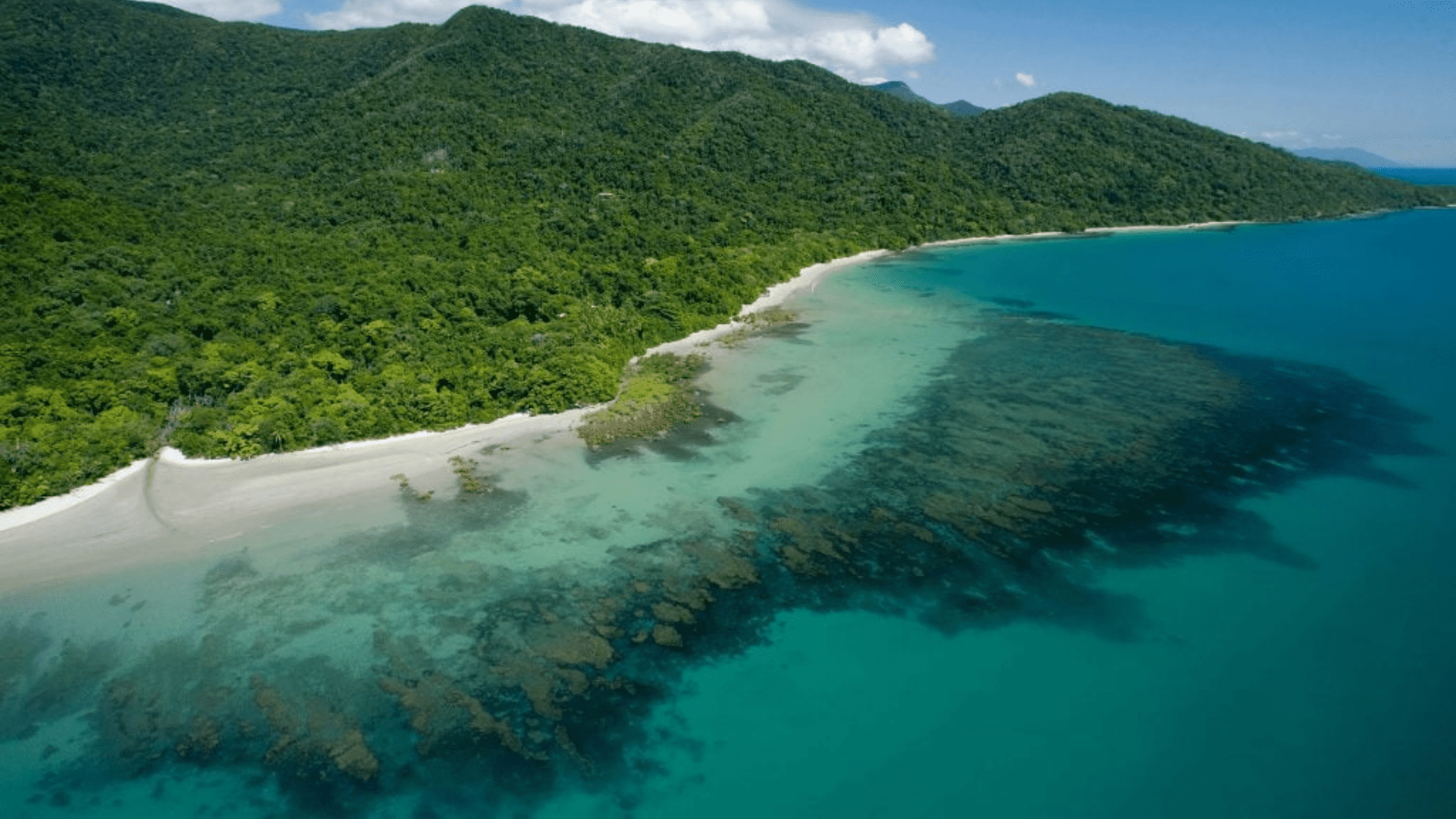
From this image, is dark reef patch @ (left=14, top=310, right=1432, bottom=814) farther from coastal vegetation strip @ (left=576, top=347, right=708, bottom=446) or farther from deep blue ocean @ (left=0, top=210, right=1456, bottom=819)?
coastal vegetation strip @ (left=576, top=347, right=708, bottom=446)

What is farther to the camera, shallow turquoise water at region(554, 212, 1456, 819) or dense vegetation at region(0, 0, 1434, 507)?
Result: dense vegetation at region(0, 0, 1434, 507)

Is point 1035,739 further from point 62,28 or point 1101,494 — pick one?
point 62,28

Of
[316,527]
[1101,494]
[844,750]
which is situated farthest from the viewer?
[1101,494]

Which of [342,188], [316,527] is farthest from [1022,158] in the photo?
[316,527]

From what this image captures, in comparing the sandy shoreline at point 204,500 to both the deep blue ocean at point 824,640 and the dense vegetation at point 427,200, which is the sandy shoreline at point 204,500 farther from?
the deep blue ocean at point 824,640

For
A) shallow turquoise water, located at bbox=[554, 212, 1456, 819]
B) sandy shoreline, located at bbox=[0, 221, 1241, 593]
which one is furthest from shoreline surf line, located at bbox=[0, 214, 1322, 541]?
shallow turquoise water, located at bbox=[554, 212, 1456, 819]
